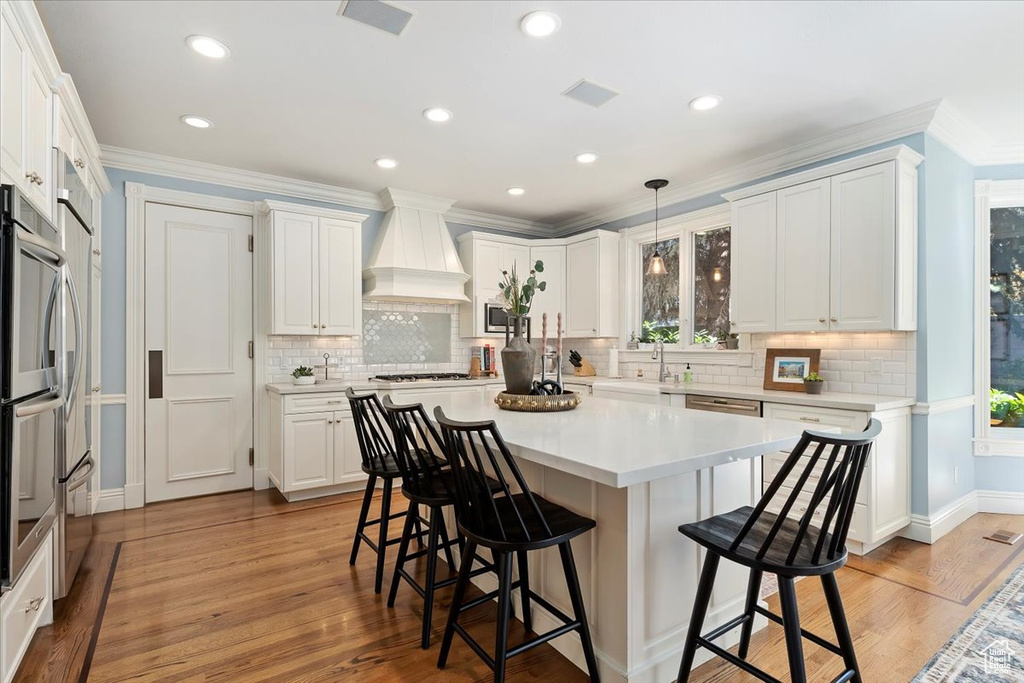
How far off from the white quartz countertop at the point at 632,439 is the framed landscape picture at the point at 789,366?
1.61 m

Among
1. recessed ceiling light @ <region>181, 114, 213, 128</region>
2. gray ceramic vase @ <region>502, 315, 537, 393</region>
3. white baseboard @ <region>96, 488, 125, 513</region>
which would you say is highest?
recessed ceiling light @ <region>181, 114, 213, 128</region>

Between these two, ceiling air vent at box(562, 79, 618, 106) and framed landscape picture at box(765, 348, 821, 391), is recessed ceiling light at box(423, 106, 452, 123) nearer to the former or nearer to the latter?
ceiling air vent at box(562, 79, 618, 106)

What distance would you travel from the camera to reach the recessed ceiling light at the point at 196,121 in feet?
11.0

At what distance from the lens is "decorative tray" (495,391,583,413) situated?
2.60 m

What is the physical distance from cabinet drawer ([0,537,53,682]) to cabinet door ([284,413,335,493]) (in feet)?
5.81

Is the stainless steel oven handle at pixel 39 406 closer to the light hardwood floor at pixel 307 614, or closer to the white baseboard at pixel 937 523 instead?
the light hardwood floor at pixel 307 614

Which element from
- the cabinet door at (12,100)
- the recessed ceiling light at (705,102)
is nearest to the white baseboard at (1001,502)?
the recessed ceiling light at (705,102)

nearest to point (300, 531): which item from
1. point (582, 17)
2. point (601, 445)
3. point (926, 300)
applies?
point (601, 445)

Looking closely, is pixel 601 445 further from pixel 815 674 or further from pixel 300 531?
pixel 300 531

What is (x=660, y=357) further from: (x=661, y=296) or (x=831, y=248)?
(x=831, y=248)

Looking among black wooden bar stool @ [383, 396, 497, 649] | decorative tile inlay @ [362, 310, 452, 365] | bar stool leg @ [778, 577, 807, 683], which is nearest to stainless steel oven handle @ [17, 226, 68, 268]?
black wooden bar stool @ [383, 396, 497, 649]

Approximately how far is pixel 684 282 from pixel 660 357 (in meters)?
0.73

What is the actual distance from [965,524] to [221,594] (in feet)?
15.2

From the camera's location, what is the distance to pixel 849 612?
96.9 inches
